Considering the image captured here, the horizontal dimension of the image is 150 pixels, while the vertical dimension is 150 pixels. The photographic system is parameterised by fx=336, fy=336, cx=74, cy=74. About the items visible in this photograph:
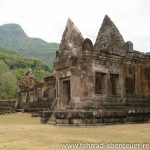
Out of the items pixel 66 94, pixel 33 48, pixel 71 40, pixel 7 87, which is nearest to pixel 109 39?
pixel 71 40

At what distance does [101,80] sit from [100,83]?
10.6 inches

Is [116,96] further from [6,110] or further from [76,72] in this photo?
[6,110]

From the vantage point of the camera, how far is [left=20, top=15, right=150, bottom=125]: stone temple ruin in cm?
1410

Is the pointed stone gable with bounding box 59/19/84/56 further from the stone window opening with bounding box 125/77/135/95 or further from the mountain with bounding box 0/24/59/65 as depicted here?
the mountain with bounding box 0/24/59/65

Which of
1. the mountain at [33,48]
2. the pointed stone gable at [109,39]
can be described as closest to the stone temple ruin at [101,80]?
the pointed stone gable at [109,39]

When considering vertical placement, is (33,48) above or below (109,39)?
above

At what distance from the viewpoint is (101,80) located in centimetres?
1530

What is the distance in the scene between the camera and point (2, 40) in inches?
7717

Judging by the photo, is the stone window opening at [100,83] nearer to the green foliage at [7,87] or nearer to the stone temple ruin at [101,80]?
the stone temple ruin at [101,80]

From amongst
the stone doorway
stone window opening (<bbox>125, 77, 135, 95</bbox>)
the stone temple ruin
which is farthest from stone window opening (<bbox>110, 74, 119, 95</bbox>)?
the stone doorway

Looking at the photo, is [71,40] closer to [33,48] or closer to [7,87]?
[7,87]

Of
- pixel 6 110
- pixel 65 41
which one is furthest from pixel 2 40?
pixel 65 41

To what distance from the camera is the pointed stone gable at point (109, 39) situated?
52.2 ft

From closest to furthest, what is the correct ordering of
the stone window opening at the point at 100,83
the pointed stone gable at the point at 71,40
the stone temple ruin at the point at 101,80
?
the stone temple ruin at the point at 101,80
the pointed stone gable at the point at 71,40
the stone window opening at the point at 100,83
